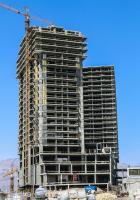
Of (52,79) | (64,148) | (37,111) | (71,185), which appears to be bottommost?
(71,185)

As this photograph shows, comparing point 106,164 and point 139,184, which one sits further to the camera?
point 106,164

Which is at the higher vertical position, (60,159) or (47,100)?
(47,100)

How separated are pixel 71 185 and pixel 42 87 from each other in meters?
40.3

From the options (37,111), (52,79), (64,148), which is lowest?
(64,148)

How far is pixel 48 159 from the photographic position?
191500 millimetres

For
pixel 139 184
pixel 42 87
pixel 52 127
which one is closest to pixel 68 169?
pixel 52 127

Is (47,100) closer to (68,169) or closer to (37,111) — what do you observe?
(37,111)

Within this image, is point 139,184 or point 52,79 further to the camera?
point 52,79

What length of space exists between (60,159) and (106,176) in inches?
802

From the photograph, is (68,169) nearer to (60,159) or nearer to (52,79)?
(60,159)

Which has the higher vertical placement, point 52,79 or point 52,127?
point 52,79

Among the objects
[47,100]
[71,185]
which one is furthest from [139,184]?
[47,100]

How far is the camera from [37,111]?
198 m

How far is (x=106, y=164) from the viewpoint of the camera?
19700 cm
